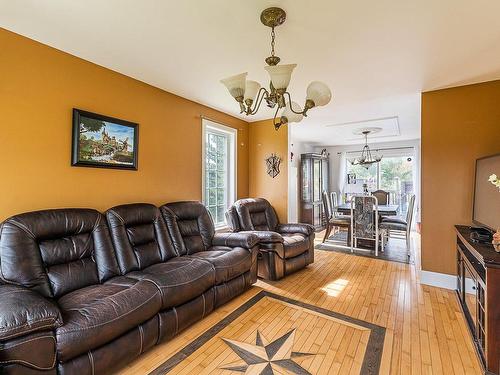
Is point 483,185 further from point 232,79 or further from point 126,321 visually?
point 126,321

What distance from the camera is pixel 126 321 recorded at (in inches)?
64.0

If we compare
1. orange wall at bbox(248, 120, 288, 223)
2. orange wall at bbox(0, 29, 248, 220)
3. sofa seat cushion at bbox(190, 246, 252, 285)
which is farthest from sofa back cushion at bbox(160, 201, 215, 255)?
orange wall at bbox(248, 120, 288, 223)

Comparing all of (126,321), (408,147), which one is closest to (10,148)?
(126,321)

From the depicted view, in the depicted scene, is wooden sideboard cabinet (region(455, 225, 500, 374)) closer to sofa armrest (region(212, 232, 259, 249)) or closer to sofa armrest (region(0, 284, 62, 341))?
sofa armrest (region(212, 232, 259, 249))

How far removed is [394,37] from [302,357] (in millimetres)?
2595

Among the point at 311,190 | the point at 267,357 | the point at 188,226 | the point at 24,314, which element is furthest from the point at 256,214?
the point at 311,190

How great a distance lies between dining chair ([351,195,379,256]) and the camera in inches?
177

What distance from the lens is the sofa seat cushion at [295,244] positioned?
330 cm

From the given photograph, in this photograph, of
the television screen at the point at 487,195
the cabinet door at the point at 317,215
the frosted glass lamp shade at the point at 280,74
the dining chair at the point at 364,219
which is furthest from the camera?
the cabinet door at the point at 317,215

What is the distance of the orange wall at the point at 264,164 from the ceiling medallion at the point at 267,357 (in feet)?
8.07

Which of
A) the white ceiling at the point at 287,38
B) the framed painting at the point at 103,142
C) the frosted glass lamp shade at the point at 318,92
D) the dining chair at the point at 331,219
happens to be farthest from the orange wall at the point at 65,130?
→ the dining chair at the point at 331,219

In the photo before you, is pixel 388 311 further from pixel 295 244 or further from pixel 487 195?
pixel 487 195

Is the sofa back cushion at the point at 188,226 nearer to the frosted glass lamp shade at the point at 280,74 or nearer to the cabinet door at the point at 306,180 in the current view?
the frosted glass lamp shade at the point at 280,74

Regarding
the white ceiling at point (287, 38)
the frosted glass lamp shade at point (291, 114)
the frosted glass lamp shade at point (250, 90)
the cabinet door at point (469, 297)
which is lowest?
the cabinet door at point (469, 297)
